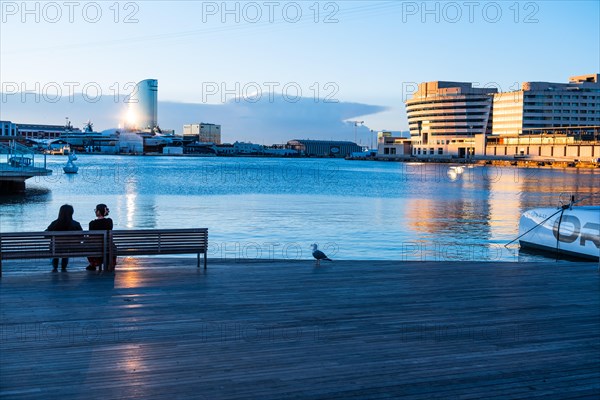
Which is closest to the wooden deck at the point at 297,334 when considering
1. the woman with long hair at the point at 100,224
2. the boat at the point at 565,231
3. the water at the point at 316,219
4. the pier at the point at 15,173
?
the woman with long hair at the point at 100,224

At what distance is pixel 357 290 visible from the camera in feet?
40.7

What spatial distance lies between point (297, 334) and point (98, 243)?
6041mm

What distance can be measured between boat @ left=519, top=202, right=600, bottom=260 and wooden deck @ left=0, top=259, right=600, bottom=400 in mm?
9667

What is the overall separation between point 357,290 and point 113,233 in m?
4.93

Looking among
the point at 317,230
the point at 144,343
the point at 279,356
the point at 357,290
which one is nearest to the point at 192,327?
the point at 144,343

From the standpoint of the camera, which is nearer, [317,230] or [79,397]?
[79,397]

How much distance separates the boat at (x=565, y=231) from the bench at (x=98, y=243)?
1410 cm

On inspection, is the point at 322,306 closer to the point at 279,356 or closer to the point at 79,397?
the point at 279,356

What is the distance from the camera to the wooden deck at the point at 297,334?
23.6 feet

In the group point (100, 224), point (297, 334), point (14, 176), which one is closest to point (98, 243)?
point (100, 224)

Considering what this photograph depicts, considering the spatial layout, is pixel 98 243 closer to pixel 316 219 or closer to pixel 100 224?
pixel 100 224

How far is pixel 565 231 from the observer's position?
24.6 meters
